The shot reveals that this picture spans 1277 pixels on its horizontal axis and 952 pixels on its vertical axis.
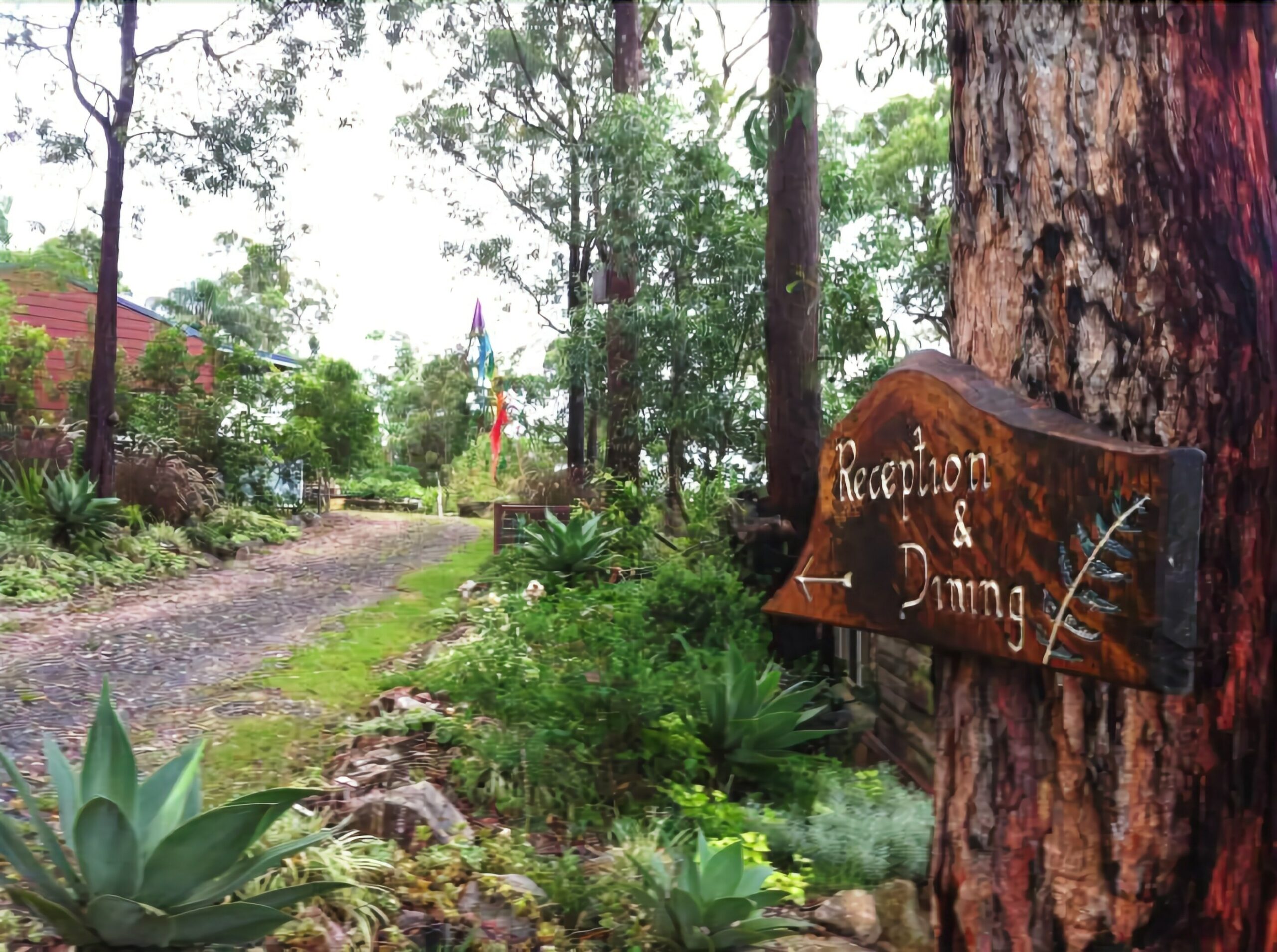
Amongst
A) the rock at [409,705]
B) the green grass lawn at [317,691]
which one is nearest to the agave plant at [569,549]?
the green grass lawn at [317,691]

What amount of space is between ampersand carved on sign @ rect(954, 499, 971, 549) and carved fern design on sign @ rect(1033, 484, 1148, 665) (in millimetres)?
171

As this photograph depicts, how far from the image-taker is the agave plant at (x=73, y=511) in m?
10.6

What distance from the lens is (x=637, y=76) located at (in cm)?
1394

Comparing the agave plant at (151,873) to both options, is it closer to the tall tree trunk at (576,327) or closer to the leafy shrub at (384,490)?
the tall tree trunk at (576,327)

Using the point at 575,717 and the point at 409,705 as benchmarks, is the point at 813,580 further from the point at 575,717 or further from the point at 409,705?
the point at 409,705

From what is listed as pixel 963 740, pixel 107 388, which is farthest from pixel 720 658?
pixel 107 388

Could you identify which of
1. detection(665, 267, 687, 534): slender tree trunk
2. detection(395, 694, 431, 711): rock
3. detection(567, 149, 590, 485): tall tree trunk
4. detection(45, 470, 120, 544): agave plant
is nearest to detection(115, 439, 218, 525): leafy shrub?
detection(45, 470, 120, 544): agave plant

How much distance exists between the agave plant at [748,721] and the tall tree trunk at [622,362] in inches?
270

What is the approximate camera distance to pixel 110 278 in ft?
41.1

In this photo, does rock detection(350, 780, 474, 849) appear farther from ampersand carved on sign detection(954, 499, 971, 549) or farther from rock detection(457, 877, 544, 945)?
ampersand carved on sign detection(954, 499, 971, 549)

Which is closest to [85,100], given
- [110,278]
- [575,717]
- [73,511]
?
[110,278]

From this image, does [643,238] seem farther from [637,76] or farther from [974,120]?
[974,120]

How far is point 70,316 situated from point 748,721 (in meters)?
21.7

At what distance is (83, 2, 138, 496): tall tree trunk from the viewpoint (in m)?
12.3
